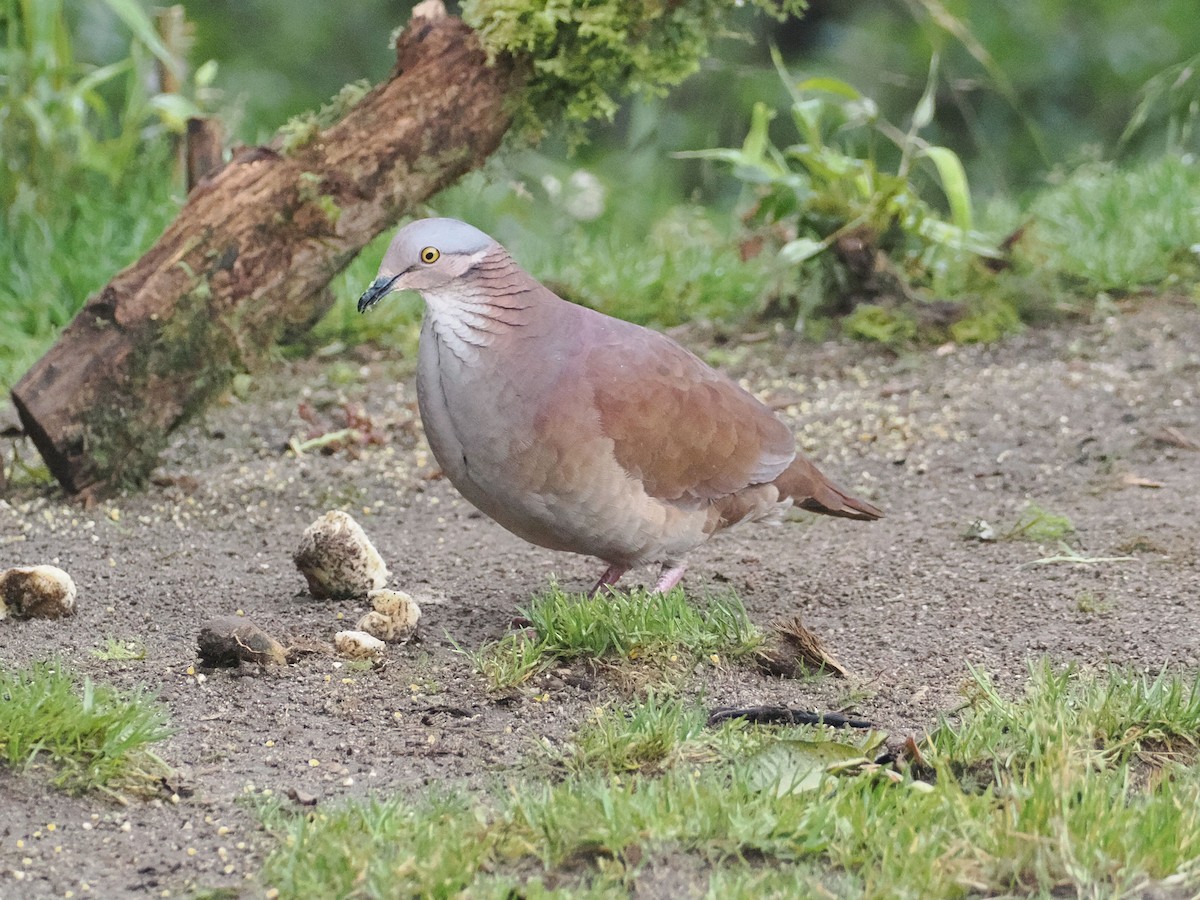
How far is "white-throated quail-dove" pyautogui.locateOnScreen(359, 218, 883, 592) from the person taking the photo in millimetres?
3557

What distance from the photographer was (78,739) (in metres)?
2.85

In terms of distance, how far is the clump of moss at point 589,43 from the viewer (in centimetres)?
474

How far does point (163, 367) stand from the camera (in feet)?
15.8

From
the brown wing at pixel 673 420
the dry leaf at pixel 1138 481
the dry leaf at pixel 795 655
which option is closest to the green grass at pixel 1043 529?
the dry leaf at pixel 1138 481

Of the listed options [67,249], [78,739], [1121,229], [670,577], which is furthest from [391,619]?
[1121,229]

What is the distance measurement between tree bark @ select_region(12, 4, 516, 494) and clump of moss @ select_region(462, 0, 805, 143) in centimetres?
10

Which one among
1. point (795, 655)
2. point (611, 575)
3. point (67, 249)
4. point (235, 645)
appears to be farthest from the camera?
point (67, 249)

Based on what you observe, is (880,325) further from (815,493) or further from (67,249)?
(67,249)

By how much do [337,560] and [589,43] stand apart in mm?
1906

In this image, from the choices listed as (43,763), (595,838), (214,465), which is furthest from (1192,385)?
(43,763)

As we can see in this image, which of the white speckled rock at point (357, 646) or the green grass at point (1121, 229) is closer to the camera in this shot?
the white speckled rock at point (357, 646)

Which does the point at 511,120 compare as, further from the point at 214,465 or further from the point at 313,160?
the point at 214,465

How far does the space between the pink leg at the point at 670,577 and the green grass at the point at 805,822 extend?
106 cm

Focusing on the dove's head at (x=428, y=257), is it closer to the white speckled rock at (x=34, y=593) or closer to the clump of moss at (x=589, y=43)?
the white speckled rock at (x=34, y=593)
